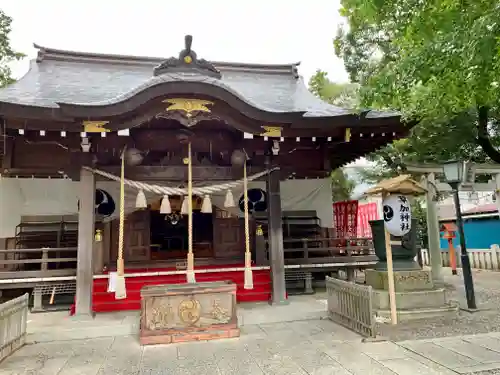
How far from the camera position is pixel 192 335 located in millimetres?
4969

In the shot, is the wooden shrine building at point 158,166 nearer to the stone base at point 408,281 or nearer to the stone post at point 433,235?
the stone base at point 408,281

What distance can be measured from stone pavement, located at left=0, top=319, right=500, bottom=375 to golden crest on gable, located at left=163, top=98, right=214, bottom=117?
148 inches

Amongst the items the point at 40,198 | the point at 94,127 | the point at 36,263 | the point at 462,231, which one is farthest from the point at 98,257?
the point at 462,231

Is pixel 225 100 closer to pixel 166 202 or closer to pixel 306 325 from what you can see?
pixel 166 202

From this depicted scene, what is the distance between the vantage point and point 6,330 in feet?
14.6

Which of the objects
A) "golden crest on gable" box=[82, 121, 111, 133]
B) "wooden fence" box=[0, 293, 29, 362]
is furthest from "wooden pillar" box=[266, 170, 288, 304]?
"wooden fence" box=[0, 293, 29, 362]

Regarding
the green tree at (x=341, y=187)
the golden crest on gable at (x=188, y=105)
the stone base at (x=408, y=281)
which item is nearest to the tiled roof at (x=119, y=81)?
the golden crest on gable at (x=188, y=105)

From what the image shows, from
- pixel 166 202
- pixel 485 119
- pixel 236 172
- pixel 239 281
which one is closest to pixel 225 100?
pixel 236 172

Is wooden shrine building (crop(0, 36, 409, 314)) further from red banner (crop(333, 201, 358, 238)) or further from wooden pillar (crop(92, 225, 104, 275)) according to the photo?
red banner (crop(333, 201, 358, 238))

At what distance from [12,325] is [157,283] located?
298 cm

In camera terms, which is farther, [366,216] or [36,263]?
[366,216]

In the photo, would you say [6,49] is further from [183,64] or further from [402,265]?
[402,265]

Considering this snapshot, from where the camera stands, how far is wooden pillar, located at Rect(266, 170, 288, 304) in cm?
702

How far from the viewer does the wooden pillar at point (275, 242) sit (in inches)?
277
